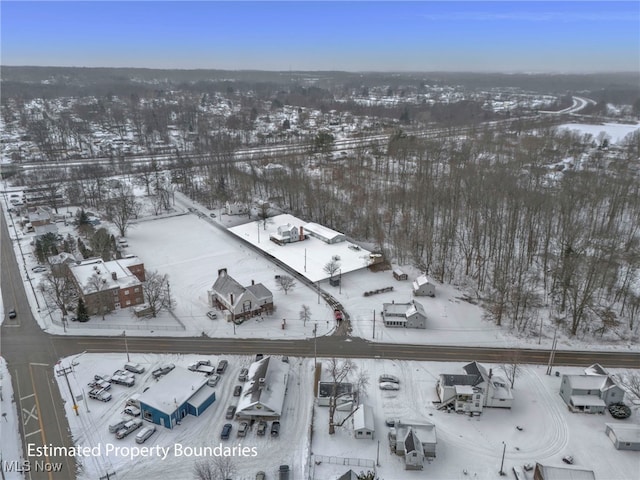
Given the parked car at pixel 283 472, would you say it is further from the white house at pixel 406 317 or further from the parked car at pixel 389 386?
the white house at pixel 406 317

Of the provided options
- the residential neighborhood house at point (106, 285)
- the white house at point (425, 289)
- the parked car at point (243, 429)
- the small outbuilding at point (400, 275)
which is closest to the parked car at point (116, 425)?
the parked car at point (243, 429)

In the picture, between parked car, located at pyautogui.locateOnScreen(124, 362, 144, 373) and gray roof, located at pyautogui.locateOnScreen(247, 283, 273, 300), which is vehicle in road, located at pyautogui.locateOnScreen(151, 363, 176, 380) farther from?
gray roof, located at pyautogui.locateOnScreen(247, 283, 273, 300)

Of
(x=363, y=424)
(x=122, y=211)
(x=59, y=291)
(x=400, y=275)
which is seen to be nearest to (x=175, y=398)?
(x=363, y=424)

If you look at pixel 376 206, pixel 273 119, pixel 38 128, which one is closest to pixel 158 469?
pixel 376 206

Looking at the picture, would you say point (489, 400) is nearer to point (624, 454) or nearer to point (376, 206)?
point (624, 454)

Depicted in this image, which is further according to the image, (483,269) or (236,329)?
(483,269)

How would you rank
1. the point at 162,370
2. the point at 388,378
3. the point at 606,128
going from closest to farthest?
1. the point at 388,378
2. the point at 162,370
3. the point at 606,128

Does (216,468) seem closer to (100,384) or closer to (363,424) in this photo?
(363,424)
